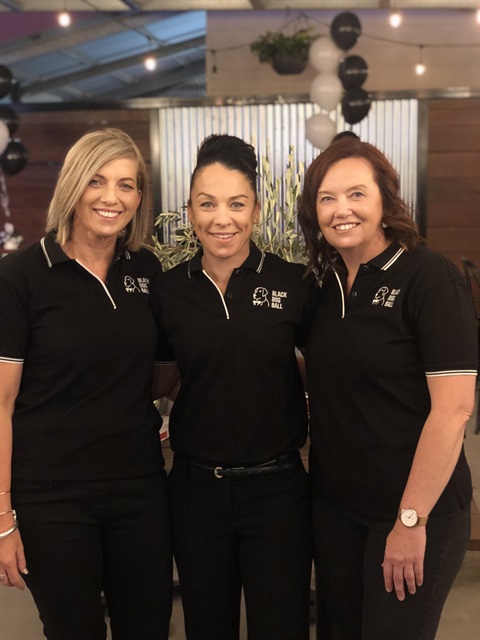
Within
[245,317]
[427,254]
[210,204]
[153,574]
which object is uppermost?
[210,204]

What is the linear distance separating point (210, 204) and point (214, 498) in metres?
0.67

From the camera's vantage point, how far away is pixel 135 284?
189 cm

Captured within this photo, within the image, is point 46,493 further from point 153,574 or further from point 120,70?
point 120,70

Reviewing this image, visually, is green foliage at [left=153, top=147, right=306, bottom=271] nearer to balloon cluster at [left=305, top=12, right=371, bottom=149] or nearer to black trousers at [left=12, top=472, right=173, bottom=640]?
black trousers at [left=12, top=472, right=173, bottom=640]

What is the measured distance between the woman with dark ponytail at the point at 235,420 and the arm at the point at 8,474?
358mm

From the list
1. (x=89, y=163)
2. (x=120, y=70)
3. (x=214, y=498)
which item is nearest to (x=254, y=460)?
(x=214, y=498)

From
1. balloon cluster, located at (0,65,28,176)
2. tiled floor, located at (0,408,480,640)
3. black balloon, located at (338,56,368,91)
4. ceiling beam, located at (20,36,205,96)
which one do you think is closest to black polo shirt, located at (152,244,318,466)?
tiled floor, located at (0,408,480,640)

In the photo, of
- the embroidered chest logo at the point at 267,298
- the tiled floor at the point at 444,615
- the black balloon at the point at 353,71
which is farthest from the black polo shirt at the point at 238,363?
the black balloon at the point at 353,71

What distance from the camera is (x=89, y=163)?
1.78m

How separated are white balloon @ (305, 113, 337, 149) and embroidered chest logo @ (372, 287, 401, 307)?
4.84 m

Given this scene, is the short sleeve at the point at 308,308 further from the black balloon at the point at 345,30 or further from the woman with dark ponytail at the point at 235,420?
the black balloon at the point at 345,30

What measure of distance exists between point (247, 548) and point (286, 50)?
6.47 meters

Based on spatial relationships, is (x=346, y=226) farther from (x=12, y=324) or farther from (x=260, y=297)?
(x=12, y=324)

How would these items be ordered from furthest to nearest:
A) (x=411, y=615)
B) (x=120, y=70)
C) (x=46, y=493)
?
1. (x=120, y=70)
2. (x=46, y=493)
3. (x=411, y=615)
